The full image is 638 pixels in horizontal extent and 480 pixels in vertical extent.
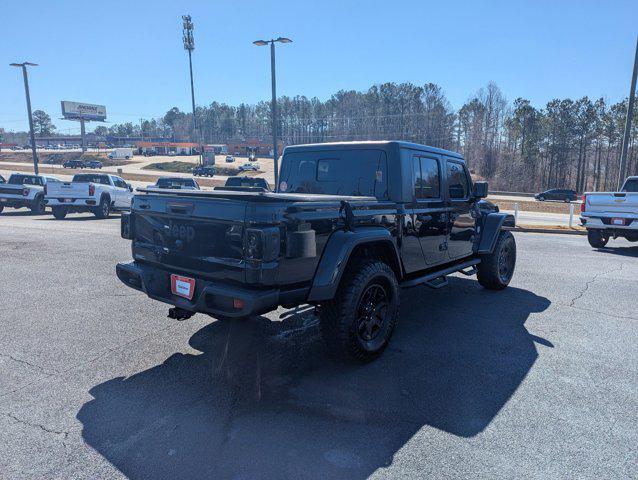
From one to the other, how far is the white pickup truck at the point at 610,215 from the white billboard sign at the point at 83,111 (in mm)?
121506

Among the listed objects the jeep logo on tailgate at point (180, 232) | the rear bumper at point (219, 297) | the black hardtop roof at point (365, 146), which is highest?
the black hardtop roof at point (365, 146)

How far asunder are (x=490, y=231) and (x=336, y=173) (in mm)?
2813

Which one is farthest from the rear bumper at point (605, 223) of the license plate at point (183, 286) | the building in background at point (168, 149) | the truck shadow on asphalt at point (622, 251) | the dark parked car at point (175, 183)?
the building in background at point (168, 149)

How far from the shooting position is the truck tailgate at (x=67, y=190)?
16.8m

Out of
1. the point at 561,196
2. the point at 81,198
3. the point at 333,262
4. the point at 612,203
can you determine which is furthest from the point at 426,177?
the point at 561,196

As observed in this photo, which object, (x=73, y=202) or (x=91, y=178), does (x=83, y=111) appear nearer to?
(x=91, y=178)

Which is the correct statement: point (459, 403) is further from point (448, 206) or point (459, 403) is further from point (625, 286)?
point (625, 286)

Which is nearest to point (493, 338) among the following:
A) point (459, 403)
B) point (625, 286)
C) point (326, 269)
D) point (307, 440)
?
point (459, 403)

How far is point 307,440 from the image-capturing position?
2996 millimetres

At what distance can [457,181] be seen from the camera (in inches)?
243

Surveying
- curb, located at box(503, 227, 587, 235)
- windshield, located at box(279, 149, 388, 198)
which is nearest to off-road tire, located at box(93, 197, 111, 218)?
windshield, located at box(279, 149, 388, 198)

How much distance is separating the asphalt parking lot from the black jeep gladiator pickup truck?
1.78 feet

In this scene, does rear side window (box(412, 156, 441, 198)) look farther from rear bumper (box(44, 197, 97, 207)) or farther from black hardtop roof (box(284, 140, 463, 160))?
rear bumper (box(44, 197, 97, 207))

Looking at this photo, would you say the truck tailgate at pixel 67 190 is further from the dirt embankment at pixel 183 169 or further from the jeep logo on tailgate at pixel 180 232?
the dirt embankment at pixel 183 169
